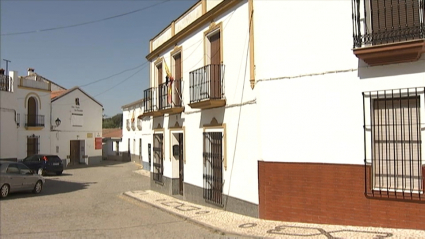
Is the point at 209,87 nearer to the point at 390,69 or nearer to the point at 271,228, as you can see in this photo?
the point at 271,228

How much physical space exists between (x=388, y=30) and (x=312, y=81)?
5.39ft

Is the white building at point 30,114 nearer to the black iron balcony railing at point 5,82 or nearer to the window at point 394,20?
the black iron balcony railing at point 5,82

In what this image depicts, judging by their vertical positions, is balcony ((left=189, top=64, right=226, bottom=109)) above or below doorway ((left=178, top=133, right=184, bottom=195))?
above

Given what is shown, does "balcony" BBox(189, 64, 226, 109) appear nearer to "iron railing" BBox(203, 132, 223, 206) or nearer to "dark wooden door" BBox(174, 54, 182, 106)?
"iron railing" BBox(203, 132, 223, 206)

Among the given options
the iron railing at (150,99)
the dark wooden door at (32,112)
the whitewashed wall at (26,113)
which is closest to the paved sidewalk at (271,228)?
the iron railing at (150,99)

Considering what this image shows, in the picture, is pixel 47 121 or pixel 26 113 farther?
pixel 47 121

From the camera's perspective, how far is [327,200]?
24.2ft

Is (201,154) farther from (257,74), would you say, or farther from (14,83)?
(14,83)

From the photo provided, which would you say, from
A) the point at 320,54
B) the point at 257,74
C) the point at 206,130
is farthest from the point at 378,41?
the point at 206,130

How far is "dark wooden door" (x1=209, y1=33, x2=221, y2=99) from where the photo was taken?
10242 millimetres

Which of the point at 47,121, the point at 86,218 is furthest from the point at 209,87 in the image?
the point at 47,121

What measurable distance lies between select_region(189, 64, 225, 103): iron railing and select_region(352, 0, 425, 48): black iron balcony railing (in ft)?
13.2

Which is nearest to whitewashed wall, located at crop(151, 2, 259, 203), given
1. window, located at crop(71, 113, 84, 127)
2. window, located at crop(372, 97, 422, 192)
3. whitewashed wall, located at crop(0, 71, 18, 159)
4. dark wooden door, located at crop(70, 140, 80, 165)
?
window, located at crop(372, 97, 422, 192)

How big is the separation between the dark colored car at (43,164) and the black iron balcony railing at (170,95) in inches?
503
